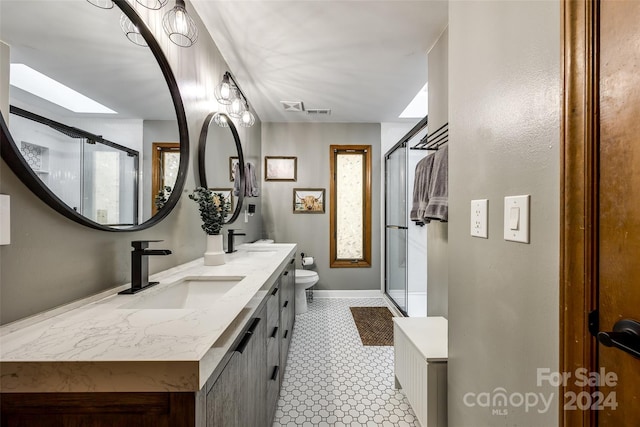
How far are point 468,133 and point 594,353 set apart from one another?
685mm

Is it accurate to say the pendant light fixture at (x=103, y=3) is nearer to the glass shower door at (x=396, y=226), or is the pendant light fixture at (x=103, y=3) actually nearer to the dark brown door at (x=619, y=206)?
the dark brown door at (x=619, y=206)

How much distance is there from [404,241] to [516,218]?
8.67 ft

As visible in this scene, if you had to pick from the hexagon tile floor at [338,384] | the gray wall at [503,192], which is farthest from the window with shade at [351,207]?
A: the gray wall at [503,192]

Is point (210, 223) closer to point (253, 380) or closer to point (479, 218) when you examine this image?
point (253, 380)

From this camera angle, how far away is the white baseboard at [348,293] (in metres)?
3.82

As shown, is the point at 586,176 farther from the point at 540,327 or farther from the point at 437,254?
the point at 437,254

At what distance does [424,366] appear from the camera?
4.16ft

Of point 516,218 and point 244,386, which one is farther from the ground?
point 516,218

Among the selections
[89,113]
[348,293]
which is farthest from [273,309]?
[348,293]

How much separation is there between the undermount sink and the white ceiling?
1651 mm

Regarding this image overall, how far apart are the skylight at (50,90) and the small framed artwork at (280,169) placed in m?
2.87

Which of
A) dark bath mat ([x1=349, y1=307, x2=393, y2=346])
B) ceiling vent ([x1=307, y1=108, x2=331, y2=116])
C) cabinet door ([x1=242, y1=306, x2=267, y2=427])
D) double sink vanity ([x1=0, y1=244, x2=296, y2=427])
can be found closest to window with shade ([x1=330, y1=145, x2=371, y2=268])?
ceiling vent ([x1=307, y1=108, x2=331, y2=116])

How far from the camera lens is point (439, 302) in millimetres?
1919

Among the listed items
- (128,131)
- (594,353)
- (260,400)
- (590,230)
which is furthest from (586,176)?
(128,131)
